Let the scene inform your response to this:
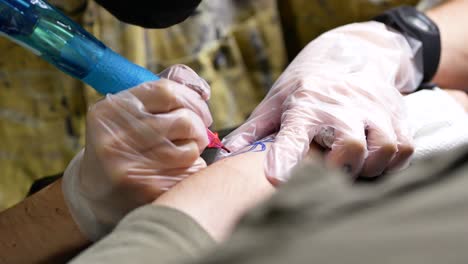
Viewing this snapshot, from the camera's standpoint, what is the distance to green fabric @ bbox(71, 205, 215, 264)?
25.5 inches

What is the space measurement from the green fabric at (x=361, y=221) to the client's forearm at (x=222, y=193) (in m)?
0.29

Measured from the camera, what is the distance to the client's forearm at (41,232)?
3.36 feet

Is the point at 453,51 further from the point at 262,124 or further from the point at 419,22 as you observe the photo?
the point at 262,124

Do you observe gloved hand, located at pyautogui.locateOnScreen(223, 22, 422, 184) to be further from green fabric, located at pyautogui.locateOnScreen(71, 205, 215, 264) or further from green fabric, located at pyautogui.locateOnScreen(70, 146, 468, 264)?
green fabric, located at pyautogui.locateOnScreen(70, 146, 468, 264)

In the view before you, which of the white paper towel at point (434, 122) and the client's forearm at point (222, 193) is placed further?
the white paper towel at point (434, 122)

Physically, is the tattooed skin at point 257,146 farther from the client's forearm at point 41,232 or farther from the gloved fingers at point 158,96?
the client's forearm at point 41,232

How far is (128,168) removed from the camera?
Result: 884 millimetres

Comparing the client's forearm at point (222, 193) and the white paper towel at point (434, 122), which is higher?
the client's forearm at point (222, 193)

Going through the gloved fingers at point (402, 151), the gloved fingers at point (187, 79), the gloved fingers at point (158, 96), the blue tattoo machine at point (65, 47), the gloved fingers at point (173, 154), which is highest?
the blue tattoo machine at point (65, 47)

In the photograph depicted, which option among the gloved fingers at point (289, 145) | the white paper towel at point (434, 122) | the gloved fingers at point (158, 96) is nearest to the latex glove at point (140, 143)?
the gloved fingers at point (158, 96)

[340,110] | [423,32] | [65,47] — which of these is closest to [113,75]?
A: [65,47]

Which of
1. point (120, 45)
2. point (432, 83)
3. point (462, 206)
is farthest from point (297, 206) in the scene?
point (120, 45)

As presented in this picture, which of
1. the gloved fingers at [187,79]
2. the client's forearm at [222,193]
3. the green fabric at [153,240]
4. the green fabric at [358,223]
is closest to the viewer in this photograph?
the green fabric at [358,223]

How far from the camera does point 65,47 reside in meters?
0.94
